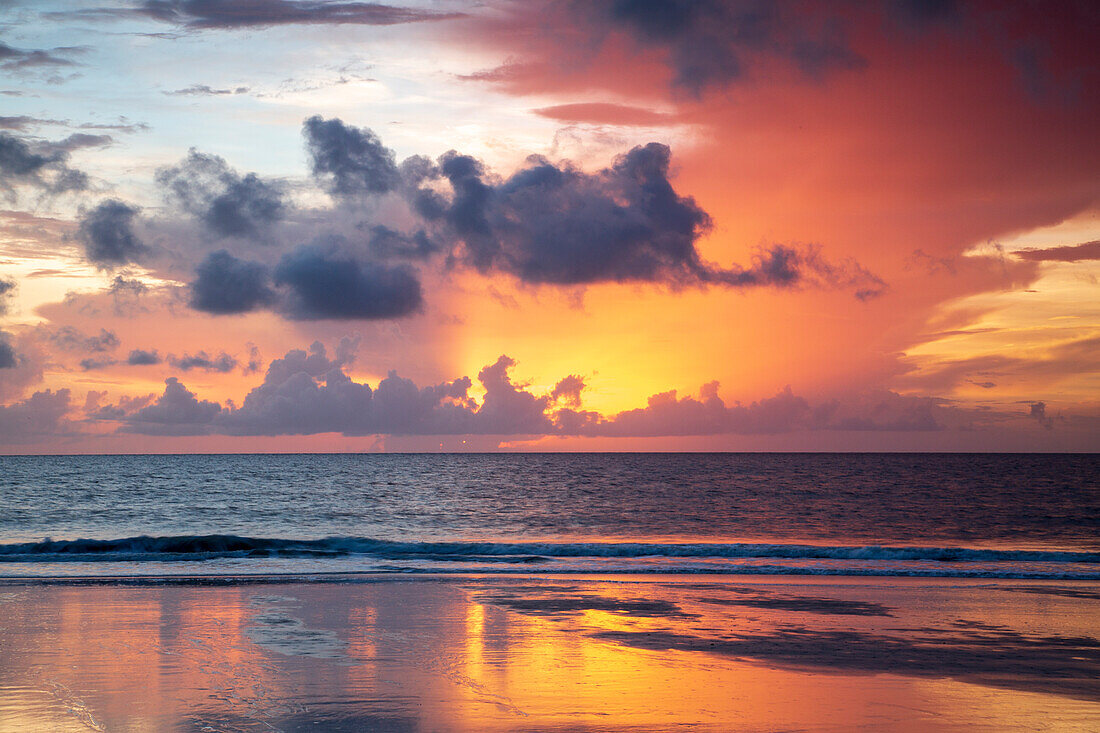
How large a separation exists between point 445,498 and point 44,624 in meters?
60.0

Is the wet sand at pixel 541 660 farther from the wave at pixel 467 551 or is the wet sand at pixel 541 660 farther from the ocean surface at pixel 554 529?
the wave at pixel 467 551

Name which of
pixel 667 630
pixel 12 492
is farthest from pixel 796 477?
pixel 667 630

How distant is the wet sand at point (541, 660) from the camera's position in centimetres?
1095

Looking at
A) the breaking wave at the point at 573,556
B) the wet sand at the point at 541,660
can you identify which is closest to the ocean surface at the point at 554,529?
the breaking wave at the point at 573,556

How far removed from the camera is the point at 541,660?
14156 millimetres

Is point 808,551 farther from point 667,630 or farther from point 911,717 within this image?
point 911,717

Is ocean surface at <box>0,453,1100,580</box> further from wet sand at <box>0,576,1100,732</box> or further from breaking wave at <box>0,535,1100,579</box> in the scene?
wet sand at <box>0,576,1100,732</box>

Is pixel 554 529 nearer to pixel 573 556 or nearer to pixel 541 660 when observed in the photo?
pixel 573 556

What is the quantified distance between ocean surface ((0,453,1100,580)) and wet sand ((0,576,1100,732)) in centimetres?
782

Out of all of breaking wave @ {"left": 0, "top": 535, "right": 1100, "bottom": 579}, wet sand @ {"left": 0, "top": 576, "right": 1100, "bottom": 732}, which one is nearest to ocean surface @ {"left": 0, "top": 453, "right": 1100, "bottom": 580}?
breaking wave @ {"left": 0, "top": 535, "right": 1100, "bottom": 579}

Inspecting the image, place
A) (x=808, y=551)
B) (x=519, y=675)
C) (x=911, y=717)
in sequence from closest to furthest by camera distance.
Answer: (x=911, y=717), (x=519, y=675), (x=808, y=551)

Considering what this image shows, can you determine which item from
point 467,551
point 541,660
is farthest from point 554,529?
point 541,660

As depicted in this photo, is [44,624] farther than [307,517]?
No

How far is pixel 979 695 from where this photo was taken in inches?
484
